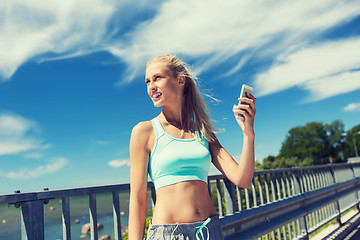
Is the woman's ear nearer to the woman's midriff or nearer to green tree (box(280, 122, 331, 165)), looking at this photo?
the woman's midriff

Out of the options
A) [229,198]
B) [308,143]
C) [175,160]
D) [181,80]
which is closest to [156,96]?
[181,80]

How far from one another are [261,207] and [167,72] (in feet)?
8.84

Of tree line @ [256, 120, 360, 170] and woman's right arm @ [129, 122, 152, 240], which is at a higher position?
tree line @ [256, 120, 360, 170]

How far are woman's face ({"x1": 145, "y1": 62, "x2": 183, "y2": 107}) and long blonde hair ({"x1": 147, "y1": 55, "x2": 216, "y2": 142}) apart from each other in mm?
51

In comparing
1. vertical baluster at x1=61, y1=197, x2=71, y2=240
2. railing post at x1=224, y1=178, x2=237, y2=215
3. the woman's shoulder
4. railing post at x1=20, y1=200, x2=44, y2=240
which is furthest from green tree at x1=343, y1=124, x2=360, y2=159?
railing post at x1=20, y1=200, x2=44, y2=240

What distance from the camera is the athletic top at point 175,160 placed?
1858 mm

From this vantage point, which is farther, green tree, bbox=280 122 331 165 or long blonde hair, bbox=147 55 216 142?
green tree, bbox=280 122 331 165

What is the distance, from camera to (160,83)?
2043mm

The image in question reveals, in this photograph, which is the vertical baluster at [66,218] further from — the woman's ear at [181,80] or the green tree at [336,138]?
the green tree at [336,138]

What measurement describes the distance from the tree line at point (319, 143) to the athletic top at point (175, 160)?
94.5 metres

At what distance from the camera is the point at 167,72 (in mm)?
2078

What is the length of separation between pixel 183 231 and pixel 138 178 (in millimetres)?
411

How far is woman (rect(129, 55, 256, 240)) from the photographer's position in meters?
1.83

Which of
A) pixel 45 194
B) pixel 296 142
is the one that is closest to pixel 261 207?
pixel 45 194
